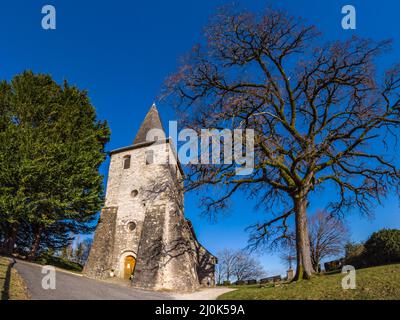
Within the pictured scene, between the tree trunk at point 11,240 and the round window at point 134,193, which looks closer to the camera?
the tree trunk at point 11,240

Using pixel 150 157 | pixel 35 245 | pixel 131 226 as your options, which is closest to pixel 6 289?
pixel 131 226

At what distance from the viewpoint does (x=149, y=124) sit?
23922mm

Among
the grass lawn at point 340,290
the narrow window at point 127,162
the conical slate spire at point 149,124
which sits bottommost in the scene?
the grass lawn at point 340,290

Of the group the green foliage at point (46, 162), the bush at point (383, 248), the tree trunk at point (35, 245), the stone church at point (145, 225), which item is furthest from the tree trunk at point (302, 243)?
the tree trunk at point (35, 245)

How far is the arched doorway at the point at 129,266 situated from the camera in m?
17.5

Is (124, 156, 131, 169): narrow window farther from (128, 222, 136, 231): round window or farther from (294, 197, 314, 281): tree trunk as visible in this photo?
(294, 197, 314, 281): tree trunk

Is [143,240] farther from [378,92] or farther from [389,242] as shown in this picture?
[378,92]

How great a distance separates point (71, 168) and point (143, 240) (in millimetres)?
6955

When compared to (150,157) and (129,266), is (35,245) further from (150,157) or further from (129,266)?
(150,157)

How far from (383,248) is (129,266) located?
49.2ft

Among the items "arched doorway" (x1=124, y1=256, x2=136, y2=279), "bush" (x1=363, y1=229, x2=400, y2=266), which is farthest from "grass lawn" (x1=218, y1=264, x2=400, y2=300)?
"arched doorway" (x1=124, y1=256, x2=136, y2=279)

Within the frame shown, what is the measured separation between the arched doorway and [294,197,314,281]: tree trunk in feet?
36.6

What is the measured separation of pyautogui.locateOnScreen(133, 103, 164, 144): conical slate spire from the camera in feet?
75.0

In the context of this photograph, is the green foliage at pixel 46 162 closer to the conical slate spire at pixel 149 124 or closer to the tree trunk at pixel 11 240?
the tree trunk at pixel 11 240
